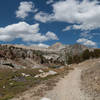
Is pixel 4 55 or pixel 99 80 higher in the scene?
pixel 4 55

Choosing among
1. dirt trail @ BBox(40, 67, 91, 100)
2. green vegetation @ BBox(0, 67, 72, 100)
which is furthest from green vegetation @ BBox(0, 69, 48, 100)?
dirt trail @ BBox(40, 67, 91, 100)

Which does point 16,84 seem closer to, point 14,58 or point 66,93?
point 66,93

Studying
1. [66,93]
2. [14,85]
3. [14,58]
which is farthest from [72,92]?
[14,58]

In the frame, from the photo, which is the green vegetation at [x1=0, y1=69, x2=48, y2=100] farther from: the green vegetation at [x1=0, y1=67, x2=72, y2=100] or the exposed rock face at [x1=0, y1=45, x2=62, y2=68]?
the exposed rock face at [x1=0, y1=45, x2=62, y2=68]

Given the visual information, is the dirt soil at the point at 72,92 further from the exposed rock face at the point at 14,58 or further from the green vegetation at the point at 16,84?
the exposed rock face at the point at 14,58

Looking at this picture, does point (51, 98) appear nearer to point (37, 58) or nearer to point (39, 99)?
point (39, 99)

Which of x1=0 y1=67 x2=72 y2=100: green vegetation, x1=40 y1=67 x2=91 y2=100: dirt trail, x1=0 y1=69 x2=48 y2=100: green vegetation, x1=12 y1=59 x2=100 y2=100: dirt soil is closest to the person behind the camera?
x1=40 y1=67 x2=91 y2=100: dirt trail

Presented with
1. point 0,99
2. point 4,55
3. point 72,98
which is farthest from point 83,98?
point 4,55

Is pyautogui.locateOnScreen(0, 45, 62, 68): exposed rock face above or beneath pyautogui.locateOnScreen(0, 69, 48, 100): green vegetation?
above

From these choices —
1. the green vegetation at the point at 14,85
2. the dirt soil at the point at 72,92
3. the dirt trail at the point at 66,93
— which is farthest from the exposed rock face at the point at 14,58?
the dirt trail at the point at 66,93

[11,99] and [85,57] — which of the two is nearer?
[11,99]

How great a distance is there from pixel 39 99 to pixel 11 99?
358 centimetres

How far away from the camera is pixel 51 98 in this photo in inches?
618

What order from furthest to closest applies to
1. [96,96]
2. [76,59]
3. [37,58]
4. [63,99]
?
[37,58] → [76,59] → [96,96] → [63,99]
